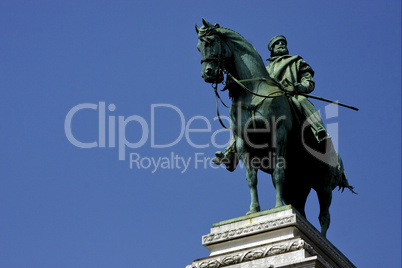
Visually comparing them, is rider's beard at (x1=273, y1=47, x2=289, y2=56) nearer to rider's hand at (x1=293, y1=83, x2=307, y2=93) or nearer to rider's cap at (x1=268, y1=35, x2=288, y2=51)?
rider's cap at (x1=268, y1=35, x2=288, y2=51)

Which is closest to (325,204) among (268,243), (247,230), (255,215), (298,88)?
(298,88)

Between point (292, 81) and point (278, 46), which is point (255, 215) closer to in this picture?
point (292, 81)

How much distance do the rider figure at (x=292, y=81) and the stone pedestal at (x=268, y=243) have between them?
2.13 meters

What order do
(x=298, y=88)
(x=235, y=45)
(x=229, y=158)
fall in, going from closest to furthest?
(x=235, y=45)
(x=298, y=88)
(x=229, y=158)

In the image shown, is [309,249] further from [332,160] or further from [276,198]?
[332,160]

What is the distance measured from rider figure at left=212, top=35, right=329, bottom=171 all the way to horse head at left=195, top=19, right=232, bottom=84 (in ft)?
5.67

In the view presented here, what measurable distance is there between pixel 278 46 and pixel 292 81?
138 centimetres

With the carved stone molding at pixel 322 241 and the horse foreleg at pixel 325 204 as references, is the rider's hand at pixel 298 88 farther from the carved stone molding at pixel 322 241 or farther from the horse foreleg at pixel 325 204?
the carved stone molding at pixel 322 241

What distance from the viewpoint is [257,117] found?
2347 centimetres

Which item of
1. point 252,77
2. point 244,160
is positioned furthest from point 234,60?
point 244,160

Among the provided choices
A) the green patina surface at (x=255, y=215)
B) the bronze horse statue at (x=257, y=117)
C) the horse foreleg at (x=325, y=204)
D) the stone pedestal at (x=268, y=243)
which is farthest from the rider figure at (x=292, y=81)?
the stone pedestal at (x=268, y=243)

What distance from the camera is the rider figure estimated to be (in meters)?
24.2

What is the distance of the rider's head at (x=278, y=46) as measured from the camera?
86.9 feet

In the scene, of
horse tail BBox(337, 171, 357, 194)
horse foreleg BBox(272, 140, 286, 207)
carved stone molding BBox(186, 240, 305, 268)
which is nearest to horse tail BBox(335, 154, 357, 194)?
horse tail BBox(337, 171, 357, 194)
